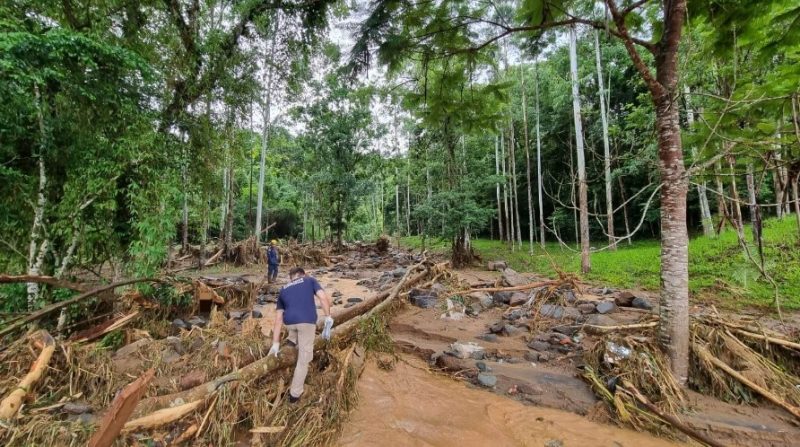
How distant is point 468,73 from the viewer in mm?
4652

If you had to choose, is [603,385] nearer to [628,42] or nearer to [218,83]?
[628,42]

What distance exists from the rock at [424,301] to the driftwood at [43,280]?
6.36 meters

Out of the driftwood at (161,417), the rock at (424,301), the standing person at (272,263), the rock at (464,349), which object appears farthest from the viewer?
the standing person at (272,263)

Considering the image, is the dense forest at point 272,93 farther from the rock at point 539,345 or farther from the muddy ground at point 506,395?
the rock at point 539,345

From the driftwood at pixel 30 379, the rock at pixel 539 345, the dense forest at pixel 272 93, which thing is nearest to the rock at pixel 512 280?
the rock at pixel 539 345

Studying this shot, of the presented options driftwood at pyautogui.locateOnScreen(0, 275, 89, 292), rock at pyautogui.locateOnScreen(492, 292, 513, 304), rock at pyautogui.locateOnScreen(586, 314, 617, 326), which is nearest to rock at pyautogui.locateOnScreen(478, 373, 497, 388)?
rock at pyautogui.locateOnScreen(586, 314, 617, 326)

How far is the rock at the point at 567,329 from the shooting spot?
5.78 meters

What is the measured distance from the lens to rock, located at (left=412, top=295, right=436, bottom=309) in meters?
7.91

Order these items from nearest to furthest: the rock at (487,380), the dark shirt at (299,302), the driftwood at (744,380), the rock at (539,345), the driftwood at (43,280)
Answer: the driftwood at (744,380) < the dark shirt at (299,302) < the driftwood at (43,280) < the rock at (487,380) < the rock at (539,345)

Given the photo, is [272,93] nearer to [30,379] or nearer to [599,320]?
[30,379]

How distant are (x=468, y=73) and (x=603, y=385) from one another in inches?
181

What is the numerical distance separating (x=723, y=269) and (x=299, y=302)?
11655 mm

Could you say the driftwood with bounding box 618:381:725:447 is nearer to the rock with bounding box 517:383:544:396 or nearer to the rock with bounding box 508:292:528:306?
the rock with bounding box 517:383:544:396

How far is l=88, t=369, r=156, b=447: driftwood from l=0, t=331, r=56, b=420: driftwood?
1.26 meters
